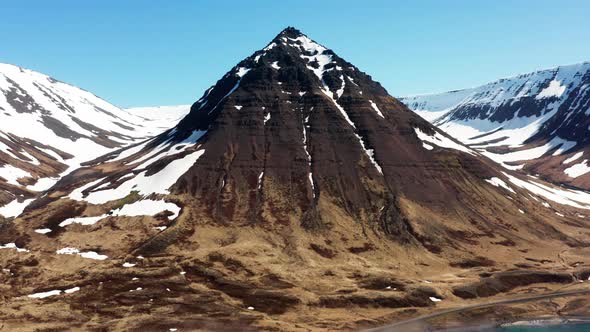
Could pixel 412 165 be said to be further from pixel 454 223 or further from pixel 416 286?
pixel 416 286

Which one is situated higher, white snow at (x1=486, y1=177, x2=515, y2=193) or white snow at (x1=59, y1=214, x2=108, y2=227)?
white snow at (x1=486, y1=177, x2=515, y2=193)

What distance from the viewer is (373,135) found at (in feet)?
650

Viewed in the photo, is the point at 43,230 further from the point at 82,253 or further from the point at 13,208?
the point at 13,208

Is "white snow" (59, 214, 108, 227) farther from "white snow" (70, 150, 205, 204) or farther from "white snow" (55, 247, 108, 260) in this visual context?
"white snow" (55, 247, 108, 260)

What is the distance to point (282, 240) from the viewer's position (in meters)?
148

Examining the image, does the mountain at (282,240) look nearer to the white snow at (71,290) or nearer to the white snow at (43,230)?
the white snow at (71,290)

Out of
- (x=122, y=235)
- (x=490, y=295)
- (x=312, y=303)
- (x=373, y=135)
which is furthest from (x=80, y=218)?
(x=490, y=295)

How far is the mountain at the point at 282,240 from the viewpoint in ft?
358

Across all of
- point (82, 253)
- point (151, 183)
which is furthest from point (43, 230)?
point (151, 183)

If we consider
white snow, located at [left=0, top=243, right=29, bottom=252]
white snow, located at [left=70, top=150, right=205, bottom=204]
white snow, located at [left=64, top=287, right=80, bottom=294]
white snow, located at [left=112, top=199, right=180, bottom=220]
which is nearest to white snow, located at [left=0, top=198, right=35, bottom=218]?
white snow, located at [left=70, top=150, right=205, bottom=204]

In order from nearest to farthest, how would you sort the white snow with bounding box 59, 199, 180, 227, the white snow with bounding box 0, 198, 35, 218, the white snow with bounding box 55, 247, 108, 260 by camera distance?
the white snow with bounding box 55, 247, 108, 260 < the white snow with bounding box 59, 199, 180, 227 < the white snow with bounding box 0, 198, 35, 218

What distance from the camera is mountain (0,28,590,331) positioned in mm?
109000

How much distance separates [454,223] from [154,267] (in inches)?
3716

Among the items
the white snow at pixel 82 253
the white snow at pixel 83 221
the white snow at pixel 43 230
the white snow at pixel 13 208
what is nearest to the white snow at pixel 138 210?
the white snow at pixel 83 221
